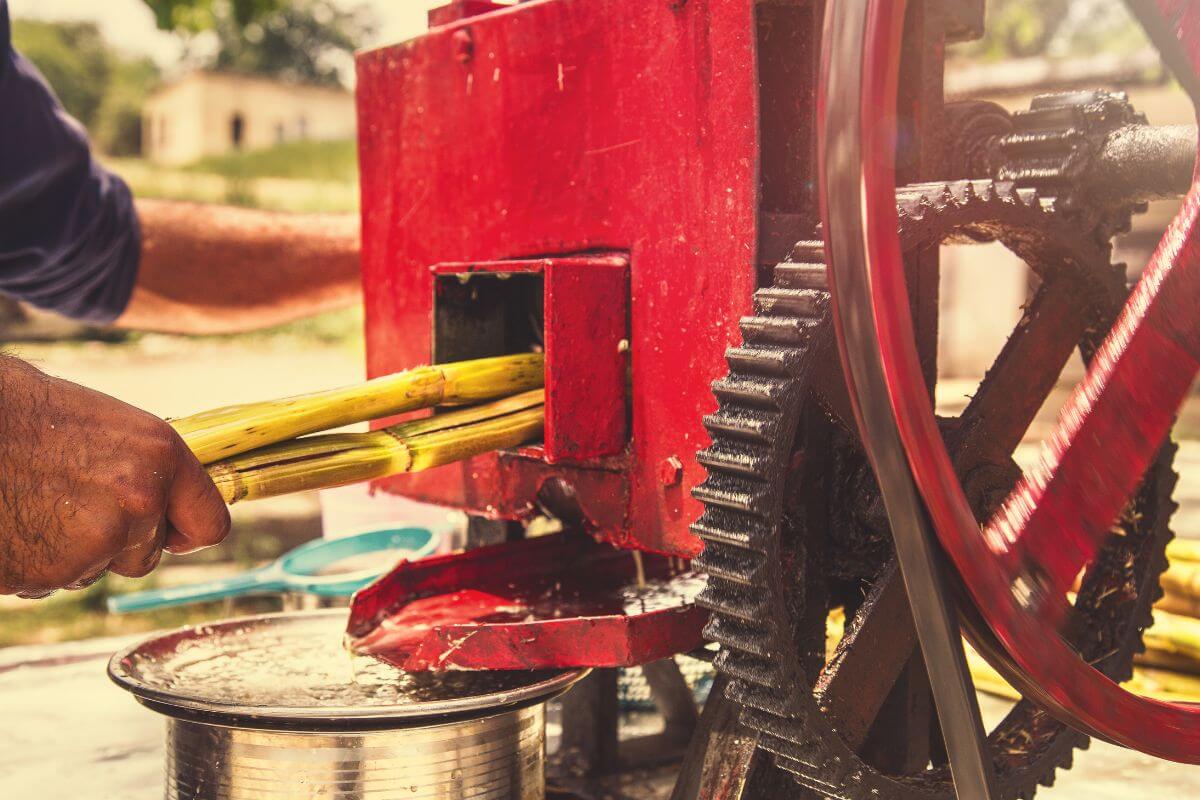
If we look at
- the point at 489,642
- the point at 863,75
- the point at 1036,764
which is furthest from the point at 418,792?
the point at 863,75

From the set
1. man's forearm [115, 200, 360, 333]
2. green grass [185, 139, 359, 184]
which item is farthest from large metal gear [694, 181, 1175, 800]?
green grass [185, 139, 359, 184]

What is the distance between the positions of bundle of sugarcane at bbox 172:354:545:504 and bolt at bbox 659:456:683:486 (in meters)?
0.25

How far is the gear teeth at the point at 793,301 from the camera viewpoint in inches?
51.1

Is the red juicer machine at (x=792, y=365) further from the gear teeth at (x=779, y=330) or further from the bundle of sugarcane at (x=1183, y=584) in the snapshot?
the bundle of sugarcane at (x=1183, y=584)

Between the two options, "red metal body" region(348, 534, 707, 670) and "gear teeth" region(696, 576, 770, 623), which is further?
"red metal body" region(348, 534, 707, 670)

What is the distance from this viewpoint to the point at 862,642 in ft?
4.64

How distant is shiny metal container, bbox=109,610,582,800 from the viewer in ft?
4.97

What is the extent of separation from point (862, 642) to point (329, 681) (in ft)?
2.82

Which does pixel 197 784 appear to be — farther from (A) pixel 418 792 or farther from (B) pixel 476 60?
(B) pixel 476 60

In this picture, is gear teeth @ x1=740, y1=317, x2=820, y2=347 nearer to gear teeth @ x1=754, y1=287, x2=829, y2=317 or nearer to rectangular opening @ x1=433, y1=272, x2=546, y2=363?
gear teeth @ x1=754, y1=287, x2=829, y2=317

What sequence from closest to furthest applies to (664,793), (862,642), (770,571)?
(770,571), (862,642), (664,793)

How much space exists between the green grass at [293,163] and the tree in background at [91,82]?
17.6 m

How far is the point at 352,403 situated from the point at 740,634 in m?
0.69

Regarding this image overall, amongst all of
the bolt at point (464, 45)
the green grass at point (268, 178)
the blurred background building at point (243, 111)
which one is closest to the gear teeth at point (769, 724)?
the bolt at point (464, 45)
